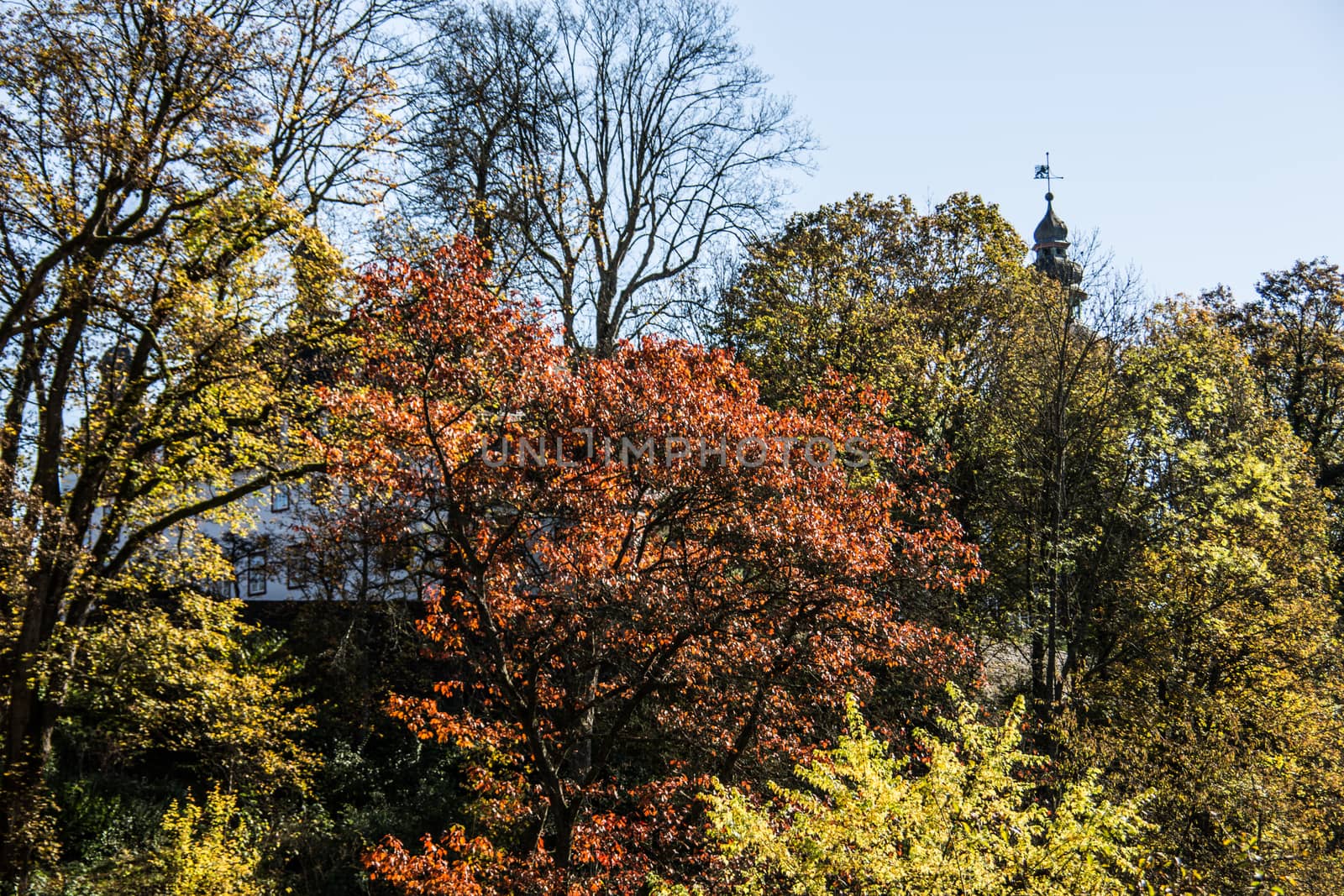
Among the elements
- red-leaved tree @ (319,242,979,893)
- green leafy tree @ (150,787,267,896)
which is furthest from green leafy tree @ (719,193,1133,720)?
green leafy tree @ (150,787,267,896)

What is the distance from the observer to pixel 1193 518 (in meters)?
18.5

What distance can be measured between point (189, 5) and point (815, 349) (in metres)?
13.0

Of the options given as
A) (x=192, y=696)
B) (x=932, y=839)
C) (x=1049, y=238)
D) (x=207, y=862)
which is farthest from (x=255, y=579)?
(x=1049, y=238)

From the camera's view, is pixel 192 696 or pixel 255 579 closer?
pixel 192 696

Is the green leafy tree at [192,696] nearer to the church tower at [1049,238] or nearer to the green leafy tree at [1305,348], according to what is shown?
the green leafy tree at [1305,348]

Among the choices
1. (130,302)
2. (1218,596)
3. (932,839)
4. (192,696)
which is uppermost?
(130,302)

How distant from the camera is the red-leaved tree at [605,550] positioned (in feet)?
33.3

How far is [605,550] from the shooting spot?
11898 mm

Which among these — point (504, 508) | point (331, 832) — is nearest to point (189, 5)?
point (504, 508)

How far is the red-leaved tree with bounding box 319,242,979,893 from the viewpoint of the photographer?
1014 cm

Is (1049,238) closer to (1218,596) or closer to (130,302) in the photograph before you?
(1218,596)

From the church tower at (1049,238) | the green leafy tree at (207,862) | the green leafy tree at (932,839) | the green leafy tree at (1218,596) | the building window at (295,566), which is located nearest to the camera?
the green leafy tree at (932,839)

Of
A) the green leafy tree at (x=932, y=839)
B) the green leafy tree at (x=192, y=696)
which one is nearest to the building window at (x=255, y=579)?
the green leafy tree at (x=192, y=696)

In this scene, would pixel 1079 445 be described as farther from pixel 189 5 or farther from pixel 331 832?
pixel 189 5
